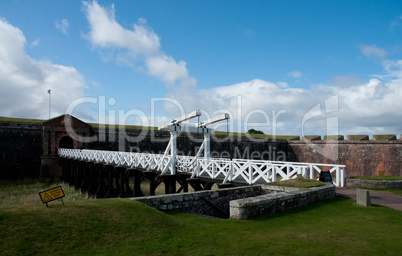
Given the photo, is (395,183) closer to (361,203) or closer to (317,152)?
(361,203)

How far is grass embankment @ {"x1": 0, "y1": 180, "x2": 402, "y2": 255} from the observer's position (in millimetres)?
3352

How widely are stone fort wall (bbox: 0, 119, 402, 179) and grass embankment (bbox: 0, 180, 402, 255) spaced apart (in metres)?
18.1

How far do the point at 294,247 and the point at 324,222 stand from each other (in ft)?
5.56

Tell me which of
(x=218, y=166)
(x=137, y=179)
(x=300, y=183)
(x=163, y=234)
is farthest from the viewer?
(x=137, y=179)

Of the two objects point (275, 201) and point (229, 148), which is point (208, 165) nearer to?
point (275, 201)

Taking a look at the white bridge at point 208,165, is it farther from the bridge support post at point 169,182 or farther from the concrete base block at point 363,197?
the concrete base block at point 363,197

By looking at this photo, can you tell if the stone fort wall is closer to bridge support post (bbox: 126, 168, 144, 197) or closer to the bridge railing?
the bridge railing

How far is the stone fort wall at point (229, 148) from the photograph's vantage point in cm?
2027

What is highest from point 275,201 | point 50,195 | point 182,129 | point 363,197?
point 182,129

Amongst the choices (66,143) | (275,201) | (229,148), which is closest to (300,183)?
(275,201)

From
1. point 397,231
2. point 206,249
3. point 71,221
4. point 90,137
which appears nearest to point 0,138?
point 90,137

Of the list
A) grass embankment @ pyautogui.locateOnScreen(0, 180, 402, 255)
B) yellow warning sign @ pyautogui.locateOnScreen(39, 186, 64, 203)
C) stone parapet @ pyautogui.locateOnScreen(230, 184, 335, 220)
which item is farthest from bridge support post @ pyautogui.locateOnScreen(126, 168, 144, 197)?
yellow warning sign @ pyautogui.locateOnScreen(39, 186, 64, 203)

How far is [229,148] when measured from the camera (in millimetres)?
27094

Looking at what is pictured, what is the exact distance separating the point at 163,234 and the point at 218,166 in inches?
267
